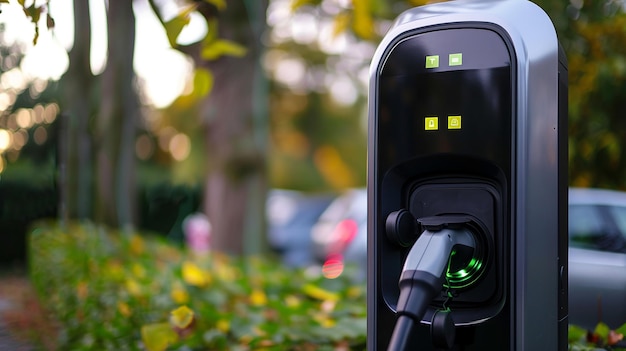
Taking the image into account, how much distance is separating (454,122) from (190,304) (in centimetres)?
234

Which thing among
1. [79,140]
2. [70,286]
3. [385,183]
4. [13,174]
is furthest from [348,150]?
[385,183]

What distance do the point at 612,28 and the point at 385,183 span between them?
18.0 ft

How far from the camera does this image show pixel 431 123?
2301mm

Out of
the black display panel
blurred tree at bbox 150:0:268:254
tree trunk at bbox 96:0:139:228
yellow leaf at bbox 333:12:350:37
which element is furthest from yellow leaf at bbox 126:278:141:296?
tree trunk at bbox 96:0:139:228

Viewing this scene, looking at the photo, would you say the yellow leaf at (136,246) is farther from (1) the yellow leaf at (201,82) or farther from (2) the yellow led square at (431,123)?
(2) the yellow led square at (431,123)

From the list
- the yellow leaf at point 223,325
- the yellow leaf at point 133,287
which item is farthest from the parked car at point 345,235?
the yellow leaf at point 223,325

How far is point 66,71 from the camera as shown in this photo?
10414 mm

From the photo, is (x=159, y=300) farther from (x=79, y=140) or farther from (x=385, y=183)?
(x=79, y=140)

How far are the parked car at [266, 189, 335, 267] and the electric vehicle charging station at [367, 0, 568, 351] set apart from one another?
9.12 meters

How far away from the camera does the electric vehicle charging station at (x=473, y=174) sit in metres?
2.20

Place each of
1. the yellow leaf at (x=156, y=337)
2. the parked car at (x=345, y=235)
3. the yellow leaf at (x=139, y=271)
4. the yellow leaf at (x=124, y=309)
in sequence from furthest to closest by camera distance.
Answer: the parked car at (x=345, y=235)
the yellow leaf at (x=139, y=271)
the yellow leaf at (x=124, y=309)
the yellow leaf at (x=156, y=337)

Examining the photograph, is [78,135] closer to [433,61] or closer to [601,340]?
[601,340]

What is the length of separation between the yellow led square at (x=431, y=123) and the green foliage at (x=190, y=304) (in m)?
→ 1.40

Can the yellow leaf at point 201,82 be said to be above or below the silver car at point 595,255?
above
